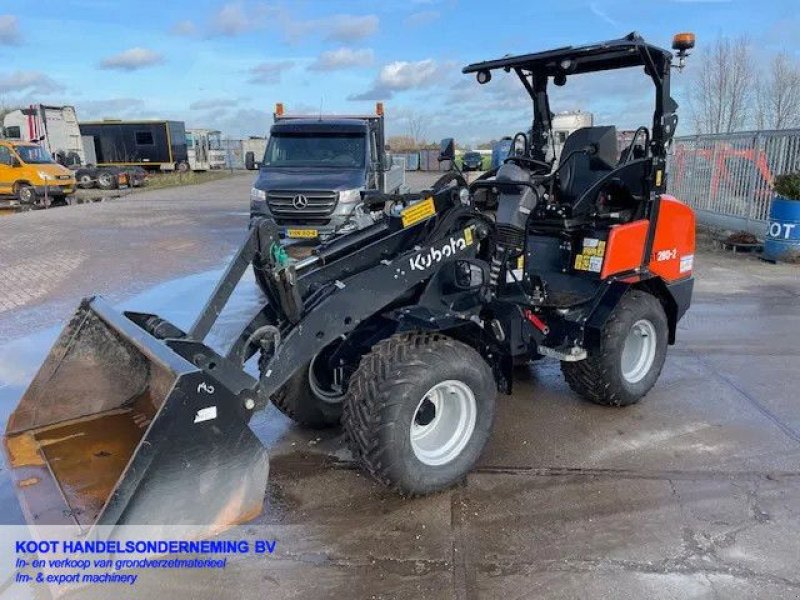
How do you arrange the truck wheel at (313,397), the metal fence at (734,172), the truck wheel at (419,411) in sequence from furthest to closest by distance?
1. the metal fence at (734,172)
2. the truck wheel at (313,397)
3. the truck wheel at (419,411)

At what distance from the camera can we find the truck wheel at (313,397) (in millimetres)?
4223

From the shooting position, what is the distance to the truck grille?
10109 millimetres

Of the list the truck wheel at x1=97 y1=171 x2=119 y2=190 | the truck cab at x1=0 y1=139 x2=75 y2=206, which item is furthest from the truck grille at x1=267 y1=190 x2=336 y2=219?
the truck wheel at x1=97 y1=171 x2=119 y2=190

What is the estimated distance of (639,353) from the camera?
5.02 m

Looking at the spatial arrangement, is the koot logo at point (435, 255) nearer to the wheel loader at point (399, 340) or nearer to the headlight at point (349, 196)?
the wheel loader at point (399, 340)

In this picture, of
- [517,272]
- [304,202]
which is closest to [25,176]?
[304,202]

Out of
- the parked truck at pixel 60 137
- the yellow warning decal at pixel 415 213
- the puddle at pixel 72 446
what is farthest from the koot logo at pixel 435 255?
the parked truck at pixel 60 137

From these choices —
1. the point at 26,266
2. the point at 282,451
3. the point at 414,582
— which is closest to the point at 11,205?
the point at 26,266

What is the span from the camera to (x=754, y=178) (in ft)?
40.3

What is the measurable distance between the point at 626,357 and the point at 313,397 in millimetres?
2426

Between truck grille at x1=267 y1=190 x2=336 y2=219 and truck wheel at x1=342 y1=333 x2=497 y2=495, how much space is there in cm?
682

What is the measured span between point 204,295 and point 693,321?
237 inches

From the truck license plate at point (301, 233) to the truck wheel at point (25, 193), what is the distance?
52.7 feet

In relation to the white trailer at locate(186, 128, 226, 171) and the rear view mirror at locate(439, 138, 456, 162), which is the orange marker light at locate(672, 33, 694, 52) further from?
the white trailer at locate(186, 128, 226, 171)
